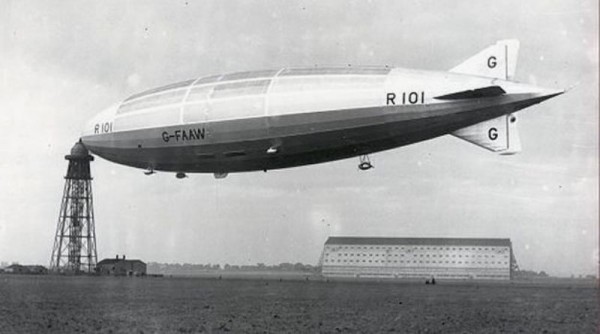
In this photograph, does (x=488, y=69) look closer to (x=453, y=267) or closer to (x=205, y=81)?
(x=205, y=81)

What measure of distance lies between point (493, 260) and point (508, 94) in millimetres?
141620

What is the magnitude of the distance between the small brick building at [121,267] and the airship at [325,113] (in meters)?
88.9

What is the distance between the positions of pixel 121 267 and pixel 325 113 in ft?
342

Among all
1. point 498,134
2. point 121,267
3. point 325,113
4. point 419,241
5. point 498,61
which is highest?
point 498,61

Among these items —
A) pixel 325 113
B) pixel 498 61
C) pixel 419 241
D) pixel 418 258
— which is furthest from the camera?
pixel 419 241

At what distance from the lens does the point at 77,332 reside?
26344 mm

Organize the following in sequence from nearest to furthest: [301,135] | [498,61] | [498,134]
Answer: [498,134], [498,61], [301,135]

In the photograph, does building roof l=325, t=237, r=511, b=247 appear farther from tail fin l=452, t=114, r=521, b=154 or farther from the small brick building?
tail fin l=452, t=114, r=521, b=154

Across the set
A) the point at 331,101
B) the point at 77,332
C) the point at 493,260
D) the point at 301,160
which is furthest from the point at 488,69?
the point at 493,260

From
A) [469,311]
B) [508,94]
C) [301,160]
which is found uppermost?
[508,94]

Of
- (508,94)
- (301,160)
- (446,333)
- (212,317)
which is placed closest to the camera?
(508,94)

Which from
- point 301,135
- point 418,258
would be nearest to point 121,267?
point 418,258

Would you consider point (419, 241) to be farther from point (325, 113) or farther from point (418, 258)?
point (325, 113)

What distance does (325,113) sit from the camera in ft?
81.4
